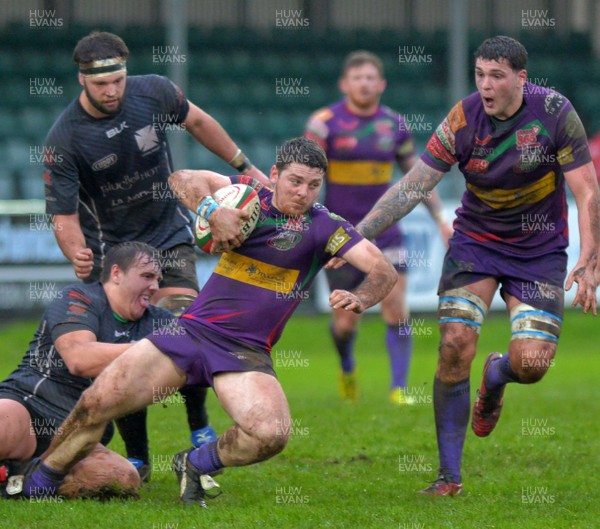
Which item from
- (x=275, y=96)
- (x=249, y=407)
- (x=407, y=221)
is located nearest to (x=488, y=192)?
(x=249, y=407)

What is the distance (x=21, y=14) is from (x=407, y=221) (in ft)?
32.4

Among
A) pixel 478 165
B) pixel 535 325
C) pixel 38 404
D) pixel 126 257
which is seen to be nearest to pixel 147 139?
pixel 126 257

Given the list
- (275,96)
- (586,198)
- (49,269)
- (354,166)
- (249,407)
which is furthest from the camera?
(275,96)

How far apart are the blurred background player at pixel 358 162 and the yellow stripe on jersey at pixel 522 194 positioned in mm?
3641

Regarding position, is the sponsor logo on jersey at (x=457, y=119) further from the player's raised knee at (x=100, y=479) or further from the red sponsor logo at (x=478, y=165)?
the player's raised knee at (x=100, y=479)

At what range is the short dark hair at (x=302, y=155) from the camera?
20.0 ft

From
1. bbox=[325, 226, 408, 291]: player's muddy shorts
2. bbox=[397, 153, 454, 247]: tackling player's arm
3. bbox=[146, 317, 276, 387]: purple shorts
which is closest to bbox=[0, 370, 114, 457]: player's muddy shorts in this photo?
bbox=[146, 317, 276, 387]: purple shorts

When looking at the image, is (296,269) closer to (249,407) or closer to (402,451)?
(249,407)

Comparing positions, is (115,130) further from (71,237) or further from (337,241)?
(337,241)

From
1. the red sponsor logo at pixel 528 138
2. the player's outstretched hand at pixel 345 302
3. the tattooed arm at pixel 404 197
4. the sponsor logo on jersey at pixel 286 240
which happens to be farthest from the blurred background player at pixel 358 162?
the player's outstretched hand at pixel 345 302

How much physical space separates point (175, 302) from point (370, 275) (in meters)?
1.84

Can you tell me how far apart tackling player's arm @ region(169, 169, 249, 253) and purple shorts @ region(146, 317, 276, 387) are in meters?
0.47

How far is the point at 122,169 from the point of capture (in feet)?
24.8

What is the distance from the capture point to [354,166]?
1087 cm
